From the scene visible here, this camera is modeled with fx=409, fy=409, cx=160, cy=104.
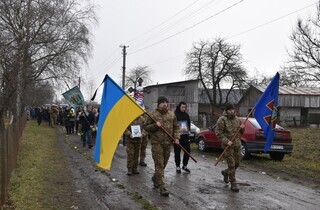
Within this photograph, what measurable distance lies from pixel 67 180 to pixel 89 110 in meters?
8.57

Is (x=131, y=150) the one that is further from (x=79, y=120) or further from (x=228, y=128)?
(x=79, y=120)

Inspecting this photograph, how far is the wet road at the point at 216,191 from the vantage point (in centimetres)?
715

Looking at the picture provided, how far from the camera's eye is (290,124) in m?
45.0

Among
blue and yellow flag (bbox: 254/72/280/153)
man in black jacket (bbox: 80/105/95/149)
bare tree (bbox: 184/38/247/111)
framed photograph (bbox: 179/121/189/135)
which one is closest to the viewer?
blue and yellow flag (bbox: 254/72/280/153)

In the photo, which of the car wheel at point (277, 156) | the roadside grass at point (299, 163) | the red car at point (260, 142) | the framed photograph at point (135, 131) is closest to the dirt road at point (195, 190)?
the framed photograph at point (135, 131)

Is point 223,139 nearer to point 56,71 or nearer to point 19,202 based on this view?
point 19,202

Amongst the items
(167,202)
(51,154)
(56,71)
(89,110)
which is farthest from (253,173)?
(56,71)

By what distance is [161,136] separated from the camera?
812 centimetres

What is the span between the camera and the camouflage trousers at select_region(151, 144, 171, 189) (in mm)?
7850

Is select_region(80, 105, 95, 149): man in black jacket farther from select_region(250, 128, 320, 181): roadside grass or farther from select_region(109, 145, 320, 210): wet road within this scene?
select_region(250, 128, 320, 181): roadside grass

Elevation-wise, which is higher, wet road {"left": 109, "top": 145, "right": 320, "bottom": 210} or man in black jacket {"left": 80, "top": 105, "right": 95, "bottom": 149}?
man in black jacket {"left": 80, "top": 105, "right": 95, "bottom": 149}

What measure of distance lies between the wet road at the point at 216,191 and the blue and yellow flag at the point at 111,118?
115 centimetres

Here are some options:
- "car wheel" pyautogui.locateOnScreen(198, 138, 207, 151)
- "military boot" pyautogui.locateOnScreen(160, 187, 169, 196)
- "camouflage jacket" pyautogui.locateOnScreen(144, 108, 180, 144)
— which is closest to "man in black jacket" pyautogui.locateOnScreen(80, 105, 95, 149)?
"car wheel" pyautogui.locateOnScreen(198, 138, 207, 151)

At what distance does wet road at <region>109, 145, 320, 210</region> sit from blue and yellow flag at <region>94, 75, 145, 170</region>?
1.15 meters
